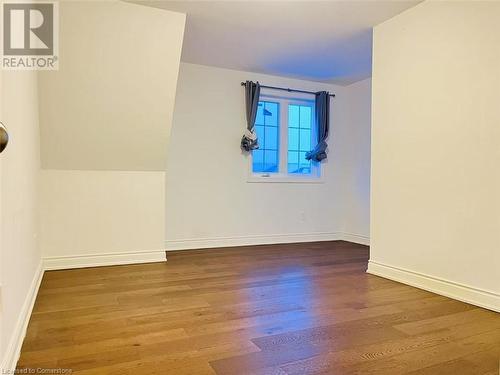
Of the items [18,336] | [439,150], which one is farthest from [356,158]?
[18,336]

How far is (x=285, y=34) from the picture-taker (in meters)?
3.36

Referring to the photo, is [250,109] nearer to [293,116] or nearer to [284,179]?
[293,116]

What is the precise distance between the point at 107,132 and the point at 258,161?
2.08 meters

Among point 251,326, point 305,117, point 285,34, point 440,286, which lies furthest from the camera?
point 305,117

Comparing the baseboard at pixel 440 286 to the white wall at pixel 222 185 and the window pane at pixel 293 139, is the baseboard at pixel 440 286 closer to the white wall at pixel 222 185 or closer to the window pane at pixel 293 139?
the white wall at pixel 222 185

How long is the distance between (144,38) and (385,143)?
2231 millimetres

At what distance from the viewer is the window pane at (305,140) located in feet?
16.6

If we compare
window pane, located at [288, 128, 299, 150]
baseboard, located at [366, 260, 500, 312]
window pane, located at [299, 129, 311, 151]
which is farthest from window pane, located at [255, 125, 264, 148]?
baseboard, located at [366, 260, 500, 312]

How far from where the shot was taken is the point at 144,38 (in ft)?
9.51

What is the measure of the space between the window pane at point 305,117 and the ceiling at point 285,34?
1.73ft

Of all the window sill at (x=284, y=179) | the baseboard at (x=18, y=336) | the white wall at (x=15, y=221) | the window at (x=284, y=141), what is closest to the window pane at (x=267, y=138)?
the window at (x=284, y=141)

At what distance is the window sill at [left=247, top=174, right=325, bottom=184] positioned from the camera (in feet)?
15.3

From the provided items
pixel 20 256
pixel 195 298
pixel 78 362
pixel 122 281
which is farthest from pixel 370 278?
pixel 20 256

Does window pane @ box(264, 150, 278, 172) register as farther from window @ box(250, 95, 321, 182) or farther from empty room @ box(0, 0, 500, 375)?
empty room @ box(0, 0, 500, 375)
